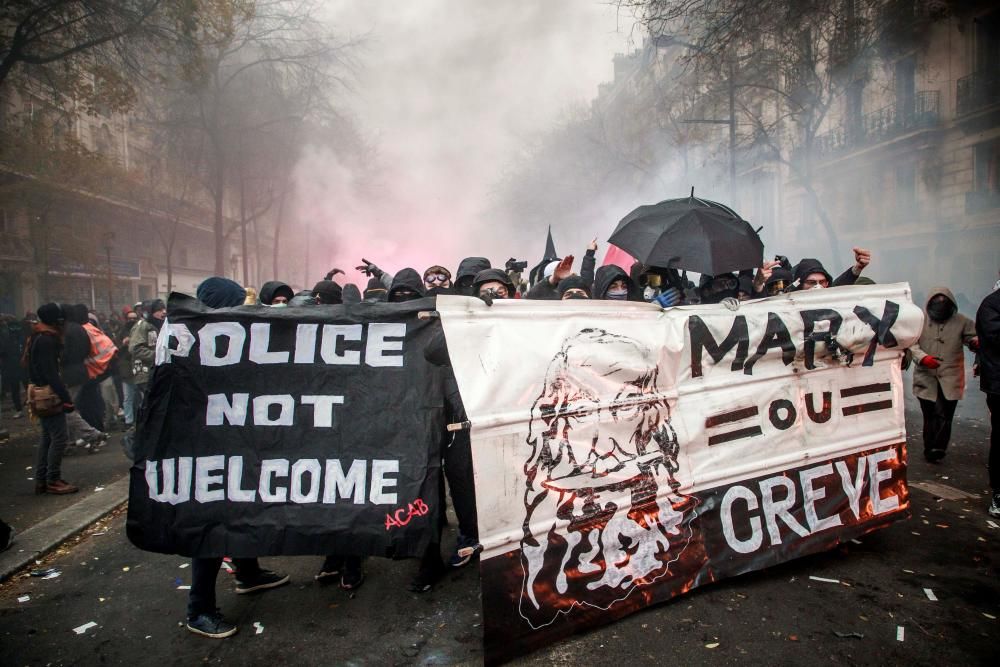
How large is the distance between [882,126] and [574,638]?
23983mm

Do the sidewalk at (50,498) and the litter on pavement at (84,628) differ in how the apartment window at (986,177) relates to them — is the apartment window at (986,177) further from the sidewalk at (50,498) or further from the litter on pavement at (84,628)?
the litter on pavement at (84,628)

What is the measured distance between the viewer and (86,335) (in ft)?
23.2

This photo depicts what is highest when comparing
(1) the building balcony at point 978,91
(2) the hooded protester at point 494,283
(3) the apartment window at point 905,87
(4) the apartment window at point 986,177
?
(3) the apartment window at point 905,87

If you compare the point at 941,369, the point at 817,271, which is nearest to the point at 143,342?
the point at 817,271

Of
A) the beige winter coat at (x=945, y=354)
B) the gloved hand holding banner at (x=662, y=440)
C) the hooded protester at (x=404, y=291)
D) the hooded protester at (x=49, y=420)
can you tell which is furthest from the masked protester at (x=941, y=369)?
the hooded protester at (x=49, y=420)

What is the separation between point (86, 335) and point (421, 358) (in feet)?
→ 20.3

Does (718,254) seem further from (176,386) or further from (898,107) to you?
(898,107)

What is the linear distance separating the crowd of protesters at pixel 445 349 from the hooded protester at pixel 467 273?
0.01 meters

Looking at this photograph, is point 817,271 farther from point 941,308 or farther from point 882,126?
point 882,126

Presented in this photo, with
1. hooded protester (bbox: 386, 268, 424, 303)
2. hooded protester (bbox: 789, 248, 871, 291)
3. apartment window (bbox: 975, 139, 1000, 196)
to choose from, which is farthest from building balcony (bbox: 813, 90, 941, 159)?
hooded protester (bbox: 386, 268, 424, 303)

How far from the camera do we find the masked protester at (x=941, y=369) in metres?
5.58

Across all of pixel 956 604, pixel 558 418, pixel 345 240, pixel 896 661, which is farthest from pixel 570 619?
pixel 345 240

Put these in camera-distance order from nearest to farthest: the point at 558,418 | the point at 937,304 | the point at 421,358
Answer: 1. the point at 558,418
2. the point at 421,358
3. the point at 937,304

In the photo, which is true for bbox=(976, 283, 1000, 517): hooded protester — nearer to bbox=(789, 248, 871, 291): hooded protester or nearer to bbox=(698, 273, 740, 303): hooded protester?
bbox=(789, 248, 871, 291): hooded protester
